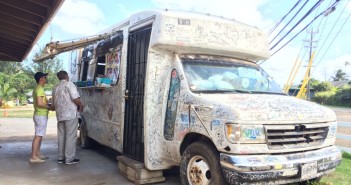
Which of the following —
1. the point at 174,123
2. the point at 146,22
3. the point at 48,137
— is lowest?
the point at 48,137

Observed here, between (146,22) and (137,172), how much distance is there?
258cm

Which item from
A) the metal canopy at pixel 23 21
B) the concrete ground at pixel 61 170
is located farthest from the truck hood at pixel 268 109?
the metal canopy at pixel 23 21

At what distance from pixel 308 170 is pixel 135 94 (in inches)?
126

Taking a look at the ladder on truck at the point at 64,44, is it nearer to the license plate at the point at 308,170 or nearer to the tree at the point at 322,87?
the license plate at the point at 308,170

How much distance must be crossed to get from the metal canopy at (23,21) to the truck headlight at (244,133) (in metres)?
3.70

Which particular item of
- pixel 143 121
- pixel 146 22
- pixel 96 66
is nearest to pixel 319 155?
pixel 143 121

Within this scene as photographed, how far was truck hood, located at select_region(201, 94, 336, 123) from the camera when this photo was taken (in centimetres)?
421

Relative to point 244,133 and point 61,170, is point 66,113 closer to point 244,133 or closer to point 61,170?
point 61,170

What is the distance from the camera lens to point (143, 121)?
227 inches

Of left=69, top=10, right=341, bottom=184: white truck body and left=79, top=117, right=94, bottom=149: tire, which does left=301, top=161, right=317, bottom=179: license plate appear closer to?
left=69, top=10, right=341, bottom=184: white truck body

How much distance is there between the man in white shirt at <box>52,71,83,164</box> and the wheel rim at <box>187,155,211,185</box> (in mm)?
3518

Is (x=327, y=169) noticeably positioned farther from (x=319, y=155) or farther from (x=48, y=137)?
(x=48, y=137)

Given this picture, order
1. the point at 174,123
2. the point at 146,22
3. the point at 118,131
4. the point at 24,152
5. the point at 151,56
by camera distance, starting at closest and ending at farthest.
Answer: the point at 174,123 < the point at 151,56 < the point at 146,22 < the point at 118,131 < the point at 24,152

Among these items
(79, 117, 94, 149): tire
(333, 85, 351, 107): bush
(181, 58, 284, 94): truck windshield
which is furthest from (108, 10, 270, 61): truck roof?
(333, 85, 351, 107): bush
